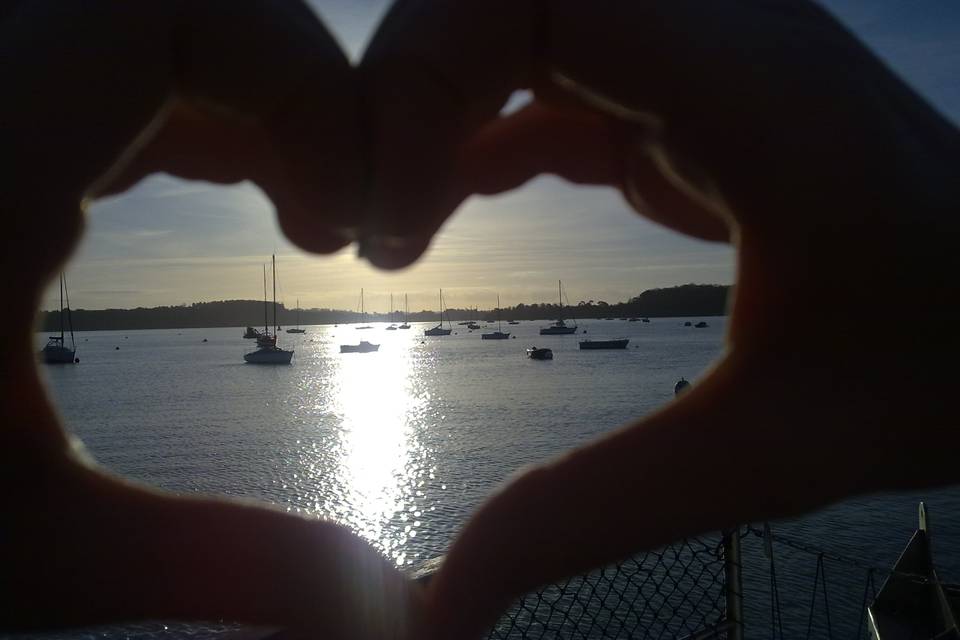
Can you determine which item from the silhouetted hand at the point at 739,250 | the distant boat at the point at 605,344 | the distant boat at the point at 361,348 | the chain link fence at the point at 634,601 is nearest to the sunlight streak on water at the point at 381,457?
the chain link fence at the point at 634,601

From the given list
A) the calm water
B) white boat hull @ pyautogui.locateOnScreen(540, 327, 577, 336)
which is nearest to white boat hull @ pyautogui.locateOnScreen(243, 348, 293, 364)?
the calm water

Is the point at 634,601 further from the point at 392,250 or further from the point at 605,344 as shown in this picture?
the point at 605,344

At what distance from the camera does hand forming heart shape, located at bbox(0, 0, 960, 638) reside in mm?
786

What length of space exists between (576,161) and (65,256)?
78 centimetres

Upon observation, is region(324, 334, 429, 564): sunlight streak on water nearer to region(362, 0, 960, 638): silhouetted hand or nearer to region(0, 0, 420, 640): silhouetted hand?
region(0, 0, 420, 640): silhouetted hand

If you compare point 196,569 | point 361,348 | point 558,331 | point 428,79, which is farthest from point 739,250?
point 558,331

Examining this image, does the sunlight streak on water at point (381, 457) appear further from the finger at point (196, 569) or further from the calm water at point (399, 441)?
the finger at point (196, 569)

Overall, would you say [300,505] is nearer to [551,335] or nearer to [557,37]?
[557,37]

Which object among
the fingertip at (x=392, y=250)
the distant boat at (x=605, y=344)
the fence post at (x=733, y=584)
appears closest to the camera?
the fingertip at (x=392, y=250)

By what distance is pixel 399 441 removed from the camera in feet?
101

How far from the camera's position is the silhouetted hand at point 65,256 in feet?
2.42

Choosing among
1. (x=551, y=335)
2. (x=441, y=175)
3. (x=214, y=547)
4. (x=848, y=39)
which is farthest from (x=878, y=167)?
(x=551, y=335)

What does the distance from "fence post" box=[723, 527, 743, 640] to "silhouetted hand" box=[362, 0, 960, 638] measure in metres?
1.92

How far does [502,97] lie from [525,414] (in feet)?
112
